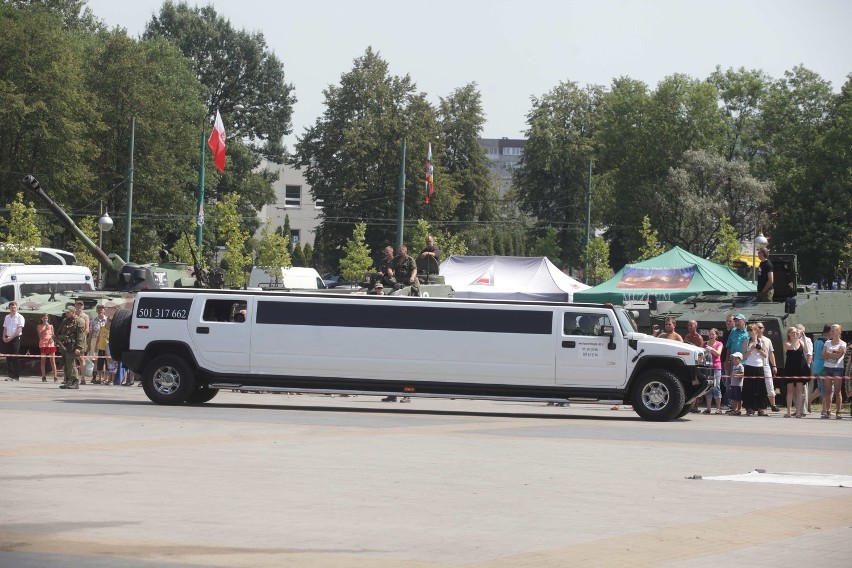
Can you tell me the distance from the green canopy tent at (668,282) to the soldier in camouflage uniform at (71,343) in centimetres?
1581

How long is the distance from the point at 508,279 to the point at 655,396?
20.6m

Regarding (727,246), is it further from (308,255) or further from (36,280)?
(308,255)

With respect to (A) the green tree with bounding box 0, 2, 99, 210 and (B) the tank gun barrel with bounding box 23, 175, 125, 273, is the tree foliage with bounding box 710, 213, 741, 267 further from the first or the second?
(B) the tank gun barrel with bounding box 23, 175, 125, 273

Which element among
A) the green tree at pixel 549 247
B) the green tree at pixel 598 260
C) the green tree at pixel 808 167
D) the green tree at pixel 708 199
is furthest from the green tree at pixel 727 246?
the green tree at pixel 549 247

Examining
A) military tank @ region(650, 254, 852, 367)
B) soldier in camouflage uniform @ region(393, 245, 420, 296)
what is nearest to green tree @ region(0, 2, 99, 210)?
soldier in camouflage uniform @ region(393, 245, 420, 296)

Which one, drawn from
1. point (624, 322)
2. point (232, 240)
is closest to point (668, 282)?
point (624, 322)

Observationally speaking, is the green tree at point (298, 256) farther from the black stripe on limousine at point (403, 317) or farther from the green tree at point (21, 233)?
the black stripe on limousine at point (403, 317)

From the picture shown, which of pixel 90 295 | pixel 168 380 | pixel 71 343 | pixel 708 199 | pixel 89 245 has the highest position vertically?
pixel 708 199

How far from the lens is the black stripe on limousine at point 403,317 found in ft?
71.8

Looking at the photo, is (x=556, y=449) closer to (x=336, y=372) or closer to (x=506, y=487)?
(x=506, y=487)

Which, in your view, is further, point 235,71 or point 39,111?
point 235,71

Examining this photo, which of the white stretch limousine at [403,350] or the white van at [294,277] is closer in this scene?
the white stretch limousine at [403,350]

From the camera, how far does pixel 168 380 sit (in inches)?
878

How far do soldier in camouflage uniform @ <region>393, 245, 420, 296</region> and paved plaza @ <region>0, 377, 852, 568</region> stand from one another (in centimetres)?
763
